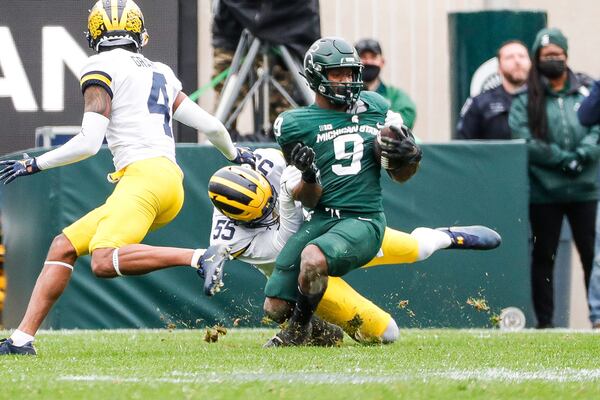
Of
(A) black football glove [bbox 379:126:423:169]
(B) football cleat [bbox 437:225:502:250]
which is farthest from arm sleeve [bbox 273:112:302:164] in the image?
(B) football cleat [bbox 437:225:502:250]

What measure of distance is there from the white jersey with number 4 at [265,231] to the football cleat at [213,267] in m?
0.63

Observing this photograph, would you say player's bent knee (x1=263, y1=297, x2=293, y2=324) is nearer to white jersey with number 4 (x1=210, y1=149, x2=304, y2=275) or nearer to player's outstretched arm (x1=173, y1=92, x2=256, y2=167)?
white jersey with number 4 (x1=210, y1=149, x2=304, y2=275)

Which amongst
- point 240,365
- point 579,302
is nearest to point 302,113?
point 240,365

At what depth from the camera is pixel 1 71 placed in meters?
9.91

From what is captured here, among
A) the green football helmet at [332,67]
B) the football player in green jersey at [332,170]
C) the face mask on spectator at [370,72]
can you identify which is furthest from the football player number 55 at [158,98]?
the face mask on spectator at [370,72]

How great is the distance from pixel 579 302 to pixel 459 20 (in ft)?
7.74

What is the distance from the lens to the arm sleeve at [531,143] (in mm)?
9523

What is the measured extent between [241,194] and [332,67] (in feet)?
2.55

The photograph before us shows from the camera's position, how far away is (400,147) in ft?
22.7

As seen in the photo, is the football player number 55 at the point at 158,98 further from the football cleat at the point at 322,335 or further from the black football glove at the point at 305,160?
the football cleat at the point at 322,335

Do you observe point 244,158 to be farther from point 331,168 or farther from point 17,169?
point 17,169

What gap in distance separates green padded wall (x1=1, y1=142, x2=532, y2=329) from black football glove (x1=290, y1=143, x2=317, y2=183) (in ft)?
7.85

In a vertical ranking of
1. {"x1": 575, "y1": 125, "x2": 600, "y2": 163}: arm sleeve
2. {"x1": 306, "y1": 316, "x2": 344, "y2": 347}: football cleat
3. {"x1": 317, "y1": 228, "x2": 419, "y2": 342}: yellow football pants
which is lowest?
{"x1": 306, "y1": 316, "x2": 344, "y2": 347}: football cleat

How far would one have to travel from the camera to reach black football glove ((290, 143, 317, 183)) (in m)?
6.79
